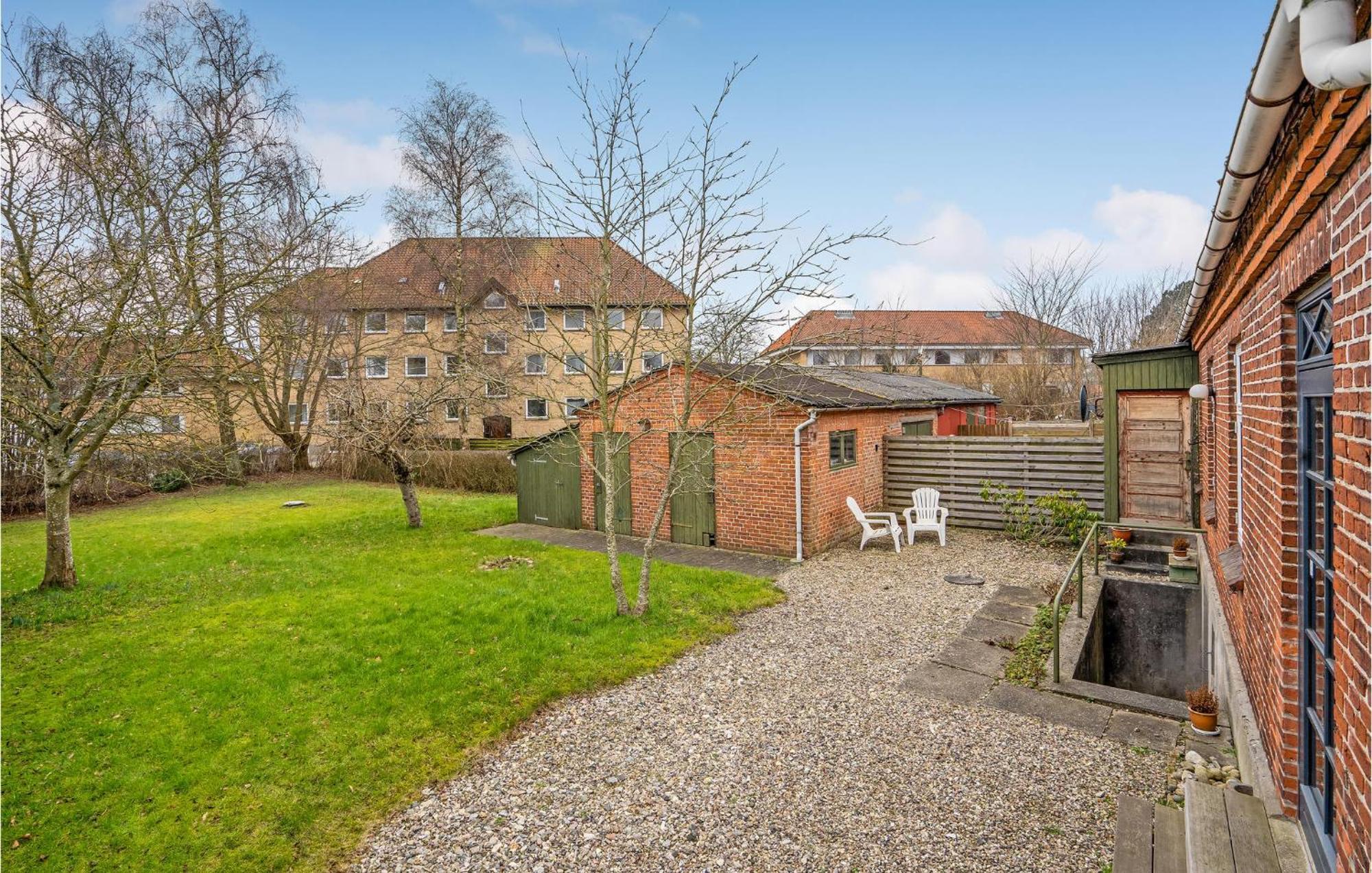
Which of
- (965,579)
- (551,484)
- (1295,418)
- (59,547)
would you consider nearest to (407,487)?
(551,484)

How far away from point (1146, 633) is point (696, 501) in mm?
6597

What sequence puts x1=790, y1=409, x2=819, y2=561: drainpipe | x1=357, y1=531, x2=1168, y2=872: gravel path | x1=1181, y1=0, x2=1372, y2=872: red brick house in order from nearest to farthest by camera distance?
x1=1181, y1=0, x2=1372, y2=872: red brick house
x1=357, y1=531, x2=1168, y2=872: gravel path
x1=790, y1=409, x2=819, y2=561: drainpipe

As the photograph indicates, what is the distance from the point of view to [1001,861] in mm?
3506

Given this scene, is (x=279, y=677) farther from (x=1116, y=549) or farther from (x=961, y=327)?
(x=961, y=327)

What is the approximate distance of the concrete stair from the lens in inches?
103

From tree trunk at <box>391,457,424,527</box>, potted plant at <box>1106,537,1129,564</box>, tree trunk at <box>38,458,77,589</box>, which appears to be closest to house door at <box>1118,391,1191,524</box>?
potted plant at <box>1106,537,1129,564</box>

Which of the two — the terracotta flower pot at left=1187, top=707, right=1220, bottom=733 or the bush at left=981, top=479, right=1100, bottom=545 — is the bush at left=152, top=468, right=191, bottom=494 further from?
the terracotta flower pot at left=1187, top=707, right=1220, bottom=733

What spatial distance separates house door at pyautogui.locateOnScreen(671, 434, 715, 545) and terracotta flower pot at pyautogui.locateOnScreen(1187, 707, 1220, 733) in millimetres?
7278

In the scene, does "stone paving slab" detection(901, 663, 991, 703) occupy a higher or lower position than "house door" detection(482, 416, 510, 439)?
lower

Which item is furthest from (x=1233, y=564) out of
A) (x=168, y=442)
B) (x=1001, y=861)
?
(x=168, y=442)

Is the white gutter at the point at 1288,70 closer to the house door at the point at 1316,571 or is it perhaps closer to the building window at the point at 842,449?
the house door at the point at 1316,571

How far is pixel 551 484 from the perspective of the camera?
44.4 ft

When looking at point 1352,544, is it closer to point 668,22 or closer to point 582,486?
point 668,22

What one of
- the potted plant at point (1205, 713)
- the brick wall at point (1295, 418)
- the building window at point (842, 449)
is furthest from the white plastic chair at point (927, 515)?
the potted plant at point (1205, 713)
